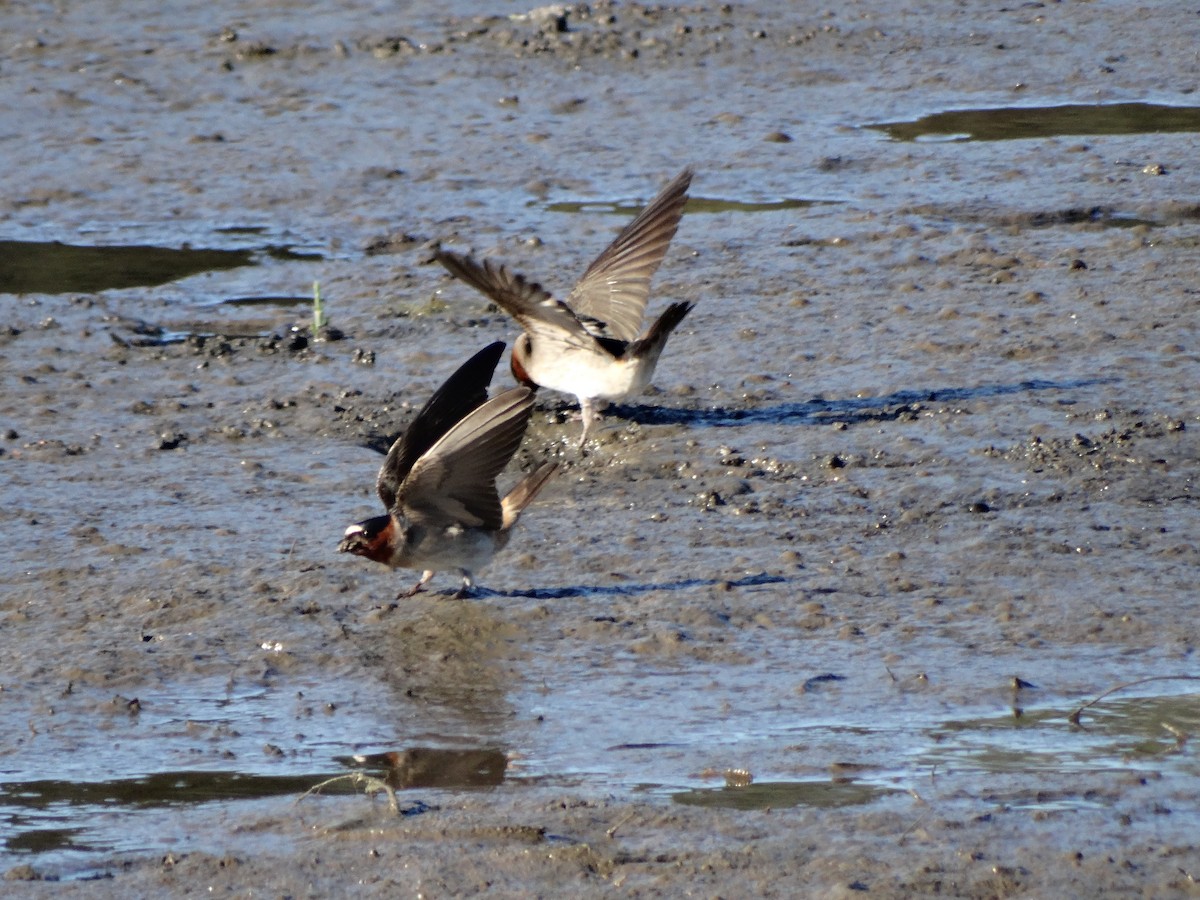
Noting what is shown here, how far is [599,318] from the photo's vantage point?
766 cm

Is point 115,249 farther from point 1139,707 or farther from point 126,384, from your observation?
point 1139,707

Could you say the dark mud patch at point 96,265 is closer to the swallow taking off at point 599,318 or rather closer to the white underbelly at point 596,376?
the swallow taking off at point 599,318

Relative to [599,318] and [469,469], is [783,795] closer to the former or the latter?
[469,469]

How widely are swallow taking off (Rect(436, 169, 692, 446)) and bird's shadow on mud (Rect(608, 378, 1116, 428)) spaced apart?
0.71 feet

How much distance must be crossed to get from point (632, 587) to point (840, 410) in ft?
5.95

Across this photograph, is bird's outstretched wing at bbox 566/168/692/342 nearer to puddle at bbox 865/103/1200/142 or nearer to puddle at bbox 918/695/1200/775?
puddle at bbox 918/695/1200/775

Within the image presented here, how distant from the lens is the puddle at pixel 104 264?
8781 mm

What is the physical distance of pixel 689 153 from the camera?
10555 millimetres

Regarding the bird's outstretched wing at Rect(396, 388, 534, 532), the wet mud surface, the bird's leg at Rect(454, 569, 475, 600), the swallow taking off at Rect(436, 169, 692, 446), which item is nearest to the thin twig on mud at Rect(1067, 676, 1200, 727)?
the wet mud surface

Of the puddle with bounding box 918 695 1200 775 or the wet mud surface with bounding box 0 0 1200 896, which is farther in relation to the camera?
the puddle with bounding box 918 695 1200 775

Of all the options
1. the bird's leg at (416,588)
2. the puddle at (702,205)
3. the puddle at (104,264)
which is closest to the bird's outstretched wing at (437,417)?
the bird's leg at (416,588)

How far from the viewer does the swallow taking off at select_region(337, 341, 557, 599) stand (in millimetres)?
5445

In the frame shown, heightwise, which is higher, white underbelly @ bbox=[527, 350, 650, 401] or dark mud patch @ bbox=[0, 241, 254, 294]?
white underbelly @ bbox=[527, 350, 650, 401]

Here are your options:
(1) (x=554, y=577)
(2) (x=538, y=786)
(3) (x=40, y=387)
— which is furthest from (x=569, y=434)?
(2) (x=538, y=786)
